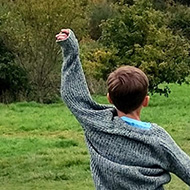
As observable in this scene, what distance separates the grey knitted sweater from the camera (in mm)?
3150

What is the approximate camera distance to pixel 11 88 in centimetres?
2689

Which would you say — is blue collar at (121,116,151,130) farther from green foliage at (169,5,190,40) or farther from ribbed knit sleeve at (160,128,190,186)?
green foliage at (169,5,190,40)

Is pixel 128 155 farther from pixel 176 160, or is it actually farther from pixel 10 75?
pixel 10 75

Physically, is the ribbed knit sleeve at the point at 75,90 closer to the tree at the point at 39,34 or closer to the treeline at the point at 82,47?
the treeline at the point at 82,47

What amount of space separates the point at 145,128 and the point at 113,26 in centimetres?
2113

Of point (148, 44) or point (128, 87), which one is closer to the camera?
point (128, 87)

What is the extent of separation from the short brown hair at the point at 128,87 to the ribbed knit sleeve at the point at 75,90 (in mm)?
174

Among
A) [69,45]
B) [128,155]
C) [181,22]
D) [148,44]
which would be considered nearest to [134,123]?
[128,155]

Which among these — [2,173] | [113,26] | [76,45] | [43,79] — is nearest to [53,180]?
[2,173]

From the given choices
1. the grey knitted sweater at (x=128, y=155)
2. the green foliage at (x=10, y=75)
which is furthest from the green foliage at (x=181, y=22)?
the grey knitted sweater at (x=128, y=155)

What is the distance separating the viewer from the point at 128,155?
318 centimetres

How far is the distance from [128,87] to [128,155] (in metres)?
0.33

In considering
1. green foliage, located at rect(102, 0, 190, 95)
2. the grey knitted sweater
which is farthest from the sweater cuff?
green foliage, located at rect(102, 0, 190, 95)

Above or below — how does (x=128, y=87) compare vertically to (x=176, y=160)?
above
